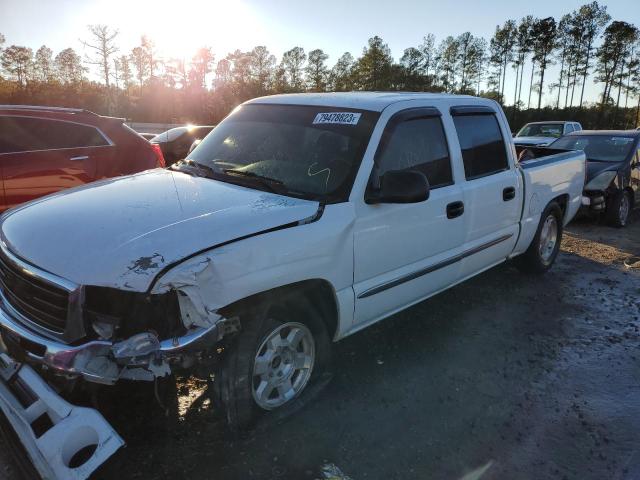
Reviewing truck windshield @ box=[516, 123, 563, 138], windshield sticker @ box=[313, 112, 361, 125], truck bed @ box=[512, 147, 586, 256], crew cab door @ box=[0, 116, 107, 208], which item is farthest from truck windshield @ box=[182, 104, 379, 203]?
truck windshield @ box=[516, 123, 563, 138]

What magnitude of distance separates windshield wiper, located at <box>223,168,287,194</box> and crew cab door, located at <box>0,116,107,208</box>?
2.77m

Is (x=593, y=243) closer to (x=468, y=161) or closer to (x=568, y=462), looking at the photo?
(x=468, y=161)

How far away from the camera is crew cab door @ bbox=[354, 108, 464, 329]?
328 centimetres

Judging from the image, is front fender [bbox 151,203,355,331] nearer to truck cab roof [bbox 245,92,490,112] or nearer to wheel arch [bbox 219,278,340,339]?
wheel arch [bbox 219,278,340,339]

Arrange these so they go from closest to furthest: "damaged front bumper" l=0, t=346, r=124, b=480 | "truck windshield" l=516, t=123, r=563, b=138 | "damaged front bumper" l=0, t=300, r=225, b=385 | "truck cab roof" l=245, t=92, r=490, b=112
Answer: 1. "damaged front bumper" l=0, t=346, r=124, b=480
2. "damaged front bumper" l=0, t=300, r=225, b=385
3. "truck cab roof" l=245, t=92, r=490, b=112
4. "truck windshield" l=516, t=123, r=563, b=138

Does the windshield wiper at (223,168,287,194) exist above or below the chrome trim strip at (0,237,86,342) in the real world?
above

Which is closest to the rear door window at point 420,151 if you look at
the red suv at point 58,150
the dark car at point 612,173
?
the red suv at point 58,150

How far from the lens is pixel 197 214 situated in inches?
107

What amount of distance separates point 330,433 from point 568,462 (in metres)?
1.34

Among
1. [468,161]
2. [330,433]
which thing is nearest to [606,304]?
[468,161]

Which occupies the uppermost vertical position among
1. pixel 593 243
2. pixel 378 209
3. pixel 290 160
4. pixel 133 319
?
pixel 290 160

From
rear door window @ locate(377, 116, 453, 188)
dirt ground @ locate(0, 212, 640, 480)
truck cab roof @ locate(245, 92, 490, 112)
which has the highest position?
truck cab roof @ locate(245, 92, 490, 112)

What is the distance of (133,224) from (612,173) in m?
8.76

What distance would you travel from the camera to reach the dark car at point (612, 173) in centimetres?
867
